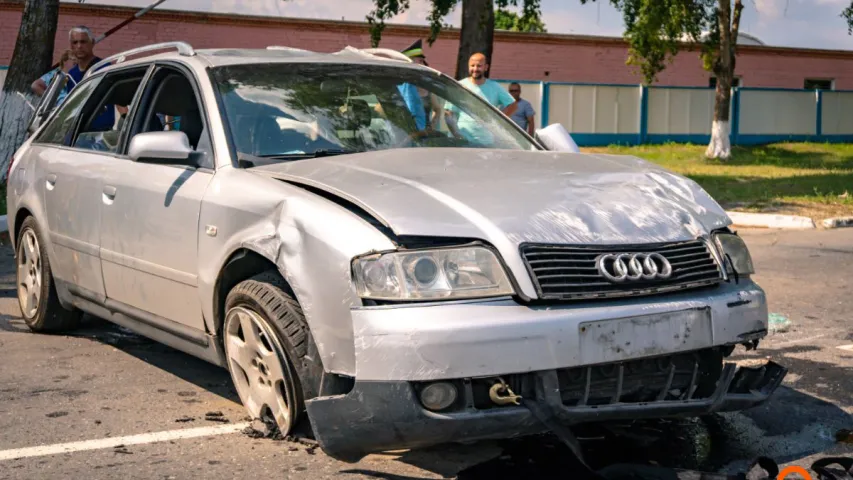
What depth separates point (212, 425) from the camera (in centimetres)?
475

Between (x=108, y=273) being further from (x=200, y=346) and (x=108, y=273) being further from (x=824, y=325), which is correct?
(x=824, y=325)

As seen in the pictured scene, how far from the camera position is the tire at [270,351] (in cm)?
402

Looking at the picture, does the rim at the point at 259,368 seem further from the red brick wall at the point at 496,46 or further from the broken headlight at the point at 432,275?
the red brick wall at the point at 496,46

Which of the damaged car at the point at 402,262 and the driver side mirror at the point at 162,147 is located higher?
the driver side mirror at the point at 162,147

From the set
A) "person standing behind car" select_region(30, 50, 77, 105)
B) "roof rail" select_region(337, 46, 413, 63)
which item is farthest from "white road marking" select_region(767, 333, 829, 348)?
"person standing behind car" select_region(30, 50, 77, 105)

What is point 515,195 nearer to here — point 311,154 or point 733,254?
point 733,254

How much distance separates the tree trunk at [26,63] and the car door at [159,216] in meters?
10.2

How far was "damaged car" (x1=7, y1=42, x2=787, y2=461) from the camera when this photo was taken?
144 inches

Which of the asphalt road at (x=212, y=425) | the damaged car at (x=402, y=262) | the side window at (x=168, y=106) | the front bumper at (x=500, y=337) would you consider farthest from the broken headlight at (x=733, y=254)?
the side window at (x=168, y=106)

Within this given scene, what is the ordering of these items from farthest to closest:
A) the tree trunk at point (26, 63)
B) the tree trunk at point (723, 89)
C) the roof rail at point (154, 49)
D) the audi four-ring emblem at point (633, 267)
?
the tree trunk at point (723, 89) < the tree trunk at point (26, 63) < the roof rail at point (154, 49) < the audi four-ring emblem at point (633, 267)

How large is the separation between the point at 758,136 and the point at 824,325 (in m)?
30.0

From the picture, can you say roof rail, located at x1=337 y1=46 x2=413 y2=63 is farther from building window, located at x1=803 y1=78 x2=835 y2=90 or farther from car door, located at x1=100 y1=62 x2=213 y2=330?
building window, located at x1=803 y1=78 x2=835 y2=90

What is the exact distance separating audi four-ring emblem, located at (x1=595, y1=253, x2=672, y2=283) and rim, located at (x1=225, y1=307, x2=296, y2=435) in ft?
3.81

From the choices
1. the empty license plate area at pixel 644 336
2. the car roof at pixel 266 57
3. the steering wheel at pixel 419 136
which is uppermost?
the car roof at pixel 266 57
